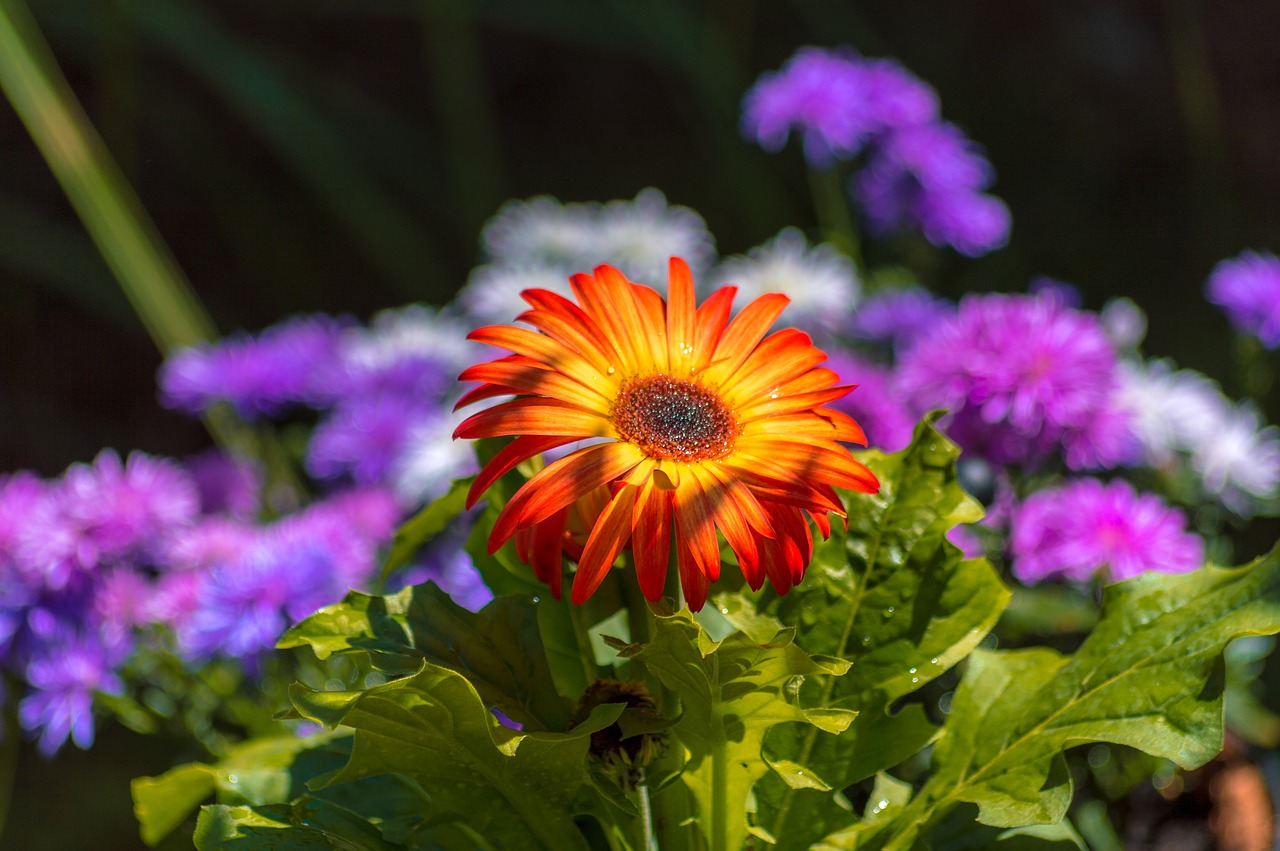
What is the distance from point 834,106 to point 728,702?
0.83 m

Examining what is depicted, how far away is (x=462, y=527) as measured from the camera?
103 cm

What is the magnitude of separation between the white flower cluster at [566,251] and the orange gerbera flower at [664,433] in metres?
0.61

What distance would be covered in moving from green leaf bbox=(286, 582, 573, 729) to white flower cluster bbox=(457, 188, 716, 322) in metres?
0.60

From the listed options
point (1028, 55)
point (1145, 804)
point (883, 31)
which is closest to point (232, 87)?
point (883, 31)

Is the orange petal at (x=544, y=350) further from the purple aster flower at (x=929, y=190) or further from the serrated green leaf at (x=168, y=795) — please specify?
the purple aster flower at (x=929, y=190)

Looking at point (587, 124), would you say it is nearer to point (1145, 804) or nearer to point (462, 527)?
point (462, 527)

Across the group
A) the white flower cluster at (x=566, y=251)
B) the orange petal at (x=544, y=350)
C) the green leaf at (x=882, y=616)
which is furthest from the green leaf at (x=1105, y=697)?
the white flower cluster at (x=566, y=251)

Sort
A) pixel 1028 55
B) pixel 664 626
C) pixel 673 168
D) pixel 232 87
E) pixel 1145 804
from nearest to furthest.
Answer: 1. pixel 664 626
2. pixel 1145 804
3. pixel 232 87
4. pixel 1028 55
5. pixel 673 168

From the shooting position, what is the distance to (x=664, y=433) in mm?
495

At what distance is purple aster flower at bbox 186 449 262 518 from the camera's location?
1153 millimetres

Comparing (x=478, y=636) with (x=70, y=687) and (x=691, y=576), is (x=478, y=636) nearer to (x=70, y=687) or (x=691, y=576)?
(x=691, y=576)

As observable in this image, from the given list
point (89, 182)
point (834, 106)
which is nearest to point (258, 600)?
point (89, 182)

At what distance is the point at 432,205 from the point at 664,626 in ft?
6.66

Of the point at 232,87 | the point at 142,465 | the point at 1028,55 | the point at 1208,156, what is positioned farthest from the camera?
the point at 1028,55
